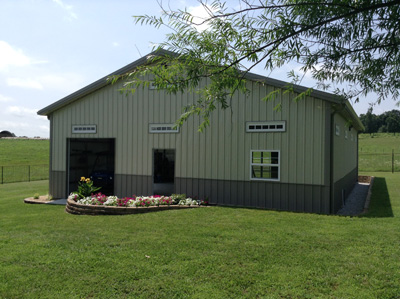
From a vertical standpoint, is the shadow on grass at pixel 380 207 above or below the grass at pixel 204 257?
above

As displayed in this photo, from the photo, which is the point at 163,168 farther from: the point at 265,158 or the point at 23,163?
the point at 23,163

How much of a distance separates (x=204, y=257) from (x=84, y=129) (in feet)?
29.7

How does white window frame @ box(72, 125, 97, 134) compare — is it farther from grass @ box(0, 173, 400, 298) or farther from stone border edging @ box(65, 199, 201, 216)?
grass @ box(0, 173, 400, 298)

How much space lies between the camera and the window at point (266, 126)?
982cm

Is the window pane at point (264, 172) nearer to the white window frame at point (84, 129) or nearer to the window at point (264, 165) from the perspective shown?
the window at point (264, 165)

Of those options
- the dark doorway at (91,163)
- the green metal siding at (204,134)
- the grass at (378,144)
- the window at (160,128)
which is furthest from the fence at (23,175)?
the grass at (378,144)

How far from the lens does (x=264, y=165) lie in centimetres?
1003

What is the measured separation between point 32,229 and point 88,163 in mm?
7679

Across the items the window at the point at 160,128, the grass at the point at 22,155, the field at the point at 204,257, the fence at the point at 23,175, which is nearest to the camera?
the field at the point at 204,257

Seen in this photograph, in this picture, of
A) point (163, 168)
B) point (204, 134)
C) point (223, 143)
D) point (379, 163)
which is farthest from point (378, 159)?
point (204, 134)

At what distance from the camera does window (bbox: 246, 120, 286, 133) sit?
982cm

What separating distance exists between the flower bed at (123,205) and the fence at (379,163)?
23.0m

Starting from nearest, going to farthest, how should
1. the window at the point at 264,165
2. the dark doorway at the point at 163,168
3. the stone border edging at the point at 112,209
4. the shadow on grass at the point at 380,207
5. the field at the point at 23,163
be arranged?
the shadow on grass at the point at 380,207 < the stone border edging at the point at 112,209 < the window at the point at 264,165 < the dark doorway at the point at 163,168 < the field at the point at 23,163

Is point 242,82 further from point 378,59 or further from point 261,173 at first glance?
point 261,173
